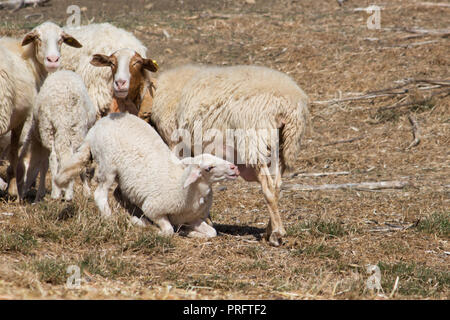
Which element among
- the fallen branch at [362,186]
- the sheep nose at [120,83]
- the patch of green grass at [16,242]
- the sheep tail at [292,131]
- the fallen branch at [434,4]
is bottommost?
the fallen branch at [362,186]

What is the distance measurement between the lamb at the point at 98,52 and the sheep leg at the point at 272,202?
2548mm

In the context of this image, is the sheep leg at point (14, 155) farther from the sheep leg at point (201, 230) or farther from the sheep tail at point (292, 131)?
the sheep tail at point (292, 131)

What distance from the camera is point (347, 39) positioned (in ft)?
48.4

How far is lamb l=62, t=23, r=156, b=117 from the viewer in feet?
26.8

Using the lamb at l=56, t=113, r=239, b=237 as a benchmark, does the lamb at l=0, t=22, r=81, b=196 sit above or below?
above

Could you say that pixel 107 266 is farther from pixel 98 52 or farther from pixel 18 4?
pixel 18 4

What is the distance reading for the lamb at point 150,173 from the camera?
6.21 metres

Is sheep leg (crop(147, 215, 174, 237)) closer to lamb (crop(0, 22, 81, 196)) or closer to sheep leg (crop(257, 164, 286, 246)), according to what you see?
sheep leg (crop(257, 164, 286, 246))

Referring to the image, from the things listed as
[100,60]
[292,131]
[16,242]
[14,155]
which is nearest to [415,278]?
[292,131]

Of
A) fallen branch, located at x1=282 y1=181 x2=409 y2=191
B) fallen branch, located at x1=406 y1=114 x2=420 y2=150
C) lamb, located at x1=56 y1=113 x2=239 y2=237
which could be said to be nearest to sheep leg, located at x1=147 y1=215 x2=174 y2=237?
lamb, located at x1=56 y1=113 x2=239 y2=237

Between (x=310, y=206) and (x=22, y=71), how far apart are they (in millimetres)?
3546

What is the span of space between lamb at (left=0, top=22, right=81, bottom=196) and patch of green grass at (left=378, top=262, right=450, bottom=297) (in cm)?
405
